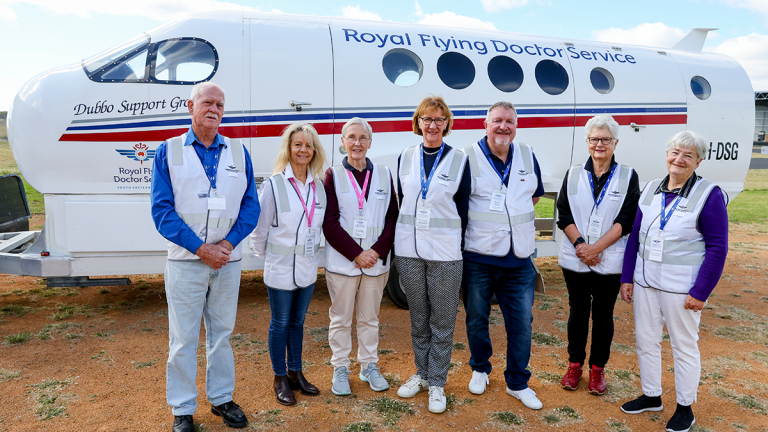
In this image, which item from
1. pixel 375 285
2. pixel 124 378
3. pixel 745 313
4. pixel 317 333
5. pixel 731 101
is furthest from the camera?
pixel 731 101

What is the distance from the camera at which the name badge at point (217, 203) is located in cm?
318

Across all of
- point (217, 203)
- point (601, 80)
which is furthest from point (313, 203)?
point (601, 80)

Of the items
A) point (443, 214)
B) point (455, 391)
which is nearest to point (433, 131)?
point (443, 214)

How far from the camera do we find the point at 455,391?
4.05 m

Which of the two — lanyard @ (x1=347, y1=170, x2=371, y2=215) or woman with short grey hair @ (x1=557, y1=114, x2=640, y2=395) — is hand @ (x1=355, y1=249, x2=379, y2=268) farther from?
woman with short grey hair @ (x1=557, y1=114, x2=640, y2=395)

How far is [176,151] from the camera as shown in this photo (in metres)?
3.15

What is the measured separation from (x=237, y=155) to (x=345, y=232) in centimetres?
91

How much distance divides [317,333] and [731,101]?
6.40m

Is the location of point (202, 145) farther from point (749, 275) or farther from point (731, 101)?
point (749, 275)

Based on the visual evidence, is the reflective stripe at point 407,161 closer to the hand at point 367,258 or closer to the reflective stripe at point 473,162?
the reflective stripe at point 473,162

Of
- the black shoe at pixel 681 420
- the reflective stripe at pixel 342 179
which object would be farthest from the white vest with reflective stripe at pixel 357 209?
the black shoe at pixel 681 420

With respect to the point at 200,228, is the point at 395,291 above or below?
below

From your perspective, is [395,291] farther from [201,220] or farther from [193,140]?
[193,140]

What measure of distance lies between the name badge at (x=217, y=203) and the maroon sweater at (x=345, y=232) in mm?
761
